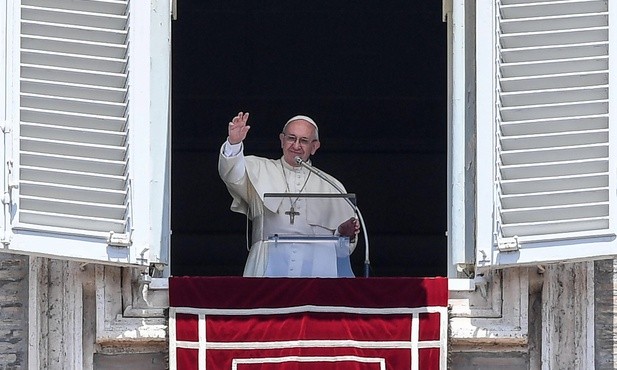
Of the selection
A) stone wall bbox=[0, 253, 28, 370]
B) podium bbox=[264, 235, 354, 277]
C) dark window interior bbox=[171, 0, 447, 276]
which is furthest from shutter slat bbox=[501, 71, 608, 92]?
dark window interior bbox=[171, 0, 447, 276]

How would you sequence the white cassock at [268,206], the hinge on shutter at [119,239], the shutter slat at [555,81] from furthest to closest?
1. the white cassock at [268,206]
2. the shutter slat at [555,81]
3. the hinge on shutter at [119,239]

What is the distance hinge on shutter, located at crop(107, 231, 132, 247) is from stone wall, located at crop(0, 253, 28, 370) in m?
0.45

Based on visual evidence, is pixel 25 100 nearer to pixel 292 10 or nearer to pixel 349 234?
pixel 349 234

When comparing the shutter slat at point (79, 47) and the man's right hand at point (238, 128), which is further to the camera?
the man's right hand at point (238, 128)

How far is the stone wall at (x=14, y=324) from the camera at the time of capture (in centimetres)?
984

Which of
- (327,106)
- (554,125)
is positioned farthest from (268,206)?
(327,106)

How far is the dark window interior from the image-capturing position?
1393 centimetres

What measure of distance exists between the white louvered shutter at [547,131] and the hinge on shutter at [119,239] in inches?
50.0

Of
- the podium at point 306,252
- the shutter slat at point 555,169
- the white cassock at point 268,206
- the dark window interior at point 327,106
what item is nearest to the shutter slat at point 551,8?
the shutter slat at point 555,169

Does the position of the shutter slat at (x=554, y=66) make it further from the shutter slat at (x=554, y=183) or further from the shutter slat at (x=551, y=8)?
the shutter slat at (x=554, y=183)

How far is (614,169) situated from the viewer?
9.74m

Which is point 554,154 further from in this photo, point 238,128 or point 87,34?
point 87,34

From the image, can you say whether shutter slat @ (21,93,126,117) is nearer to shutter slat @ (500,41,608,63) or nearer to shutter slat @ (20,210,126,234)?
shutter slat @ (20,210,126,234)

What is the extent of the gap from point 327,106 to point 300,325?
445cm
